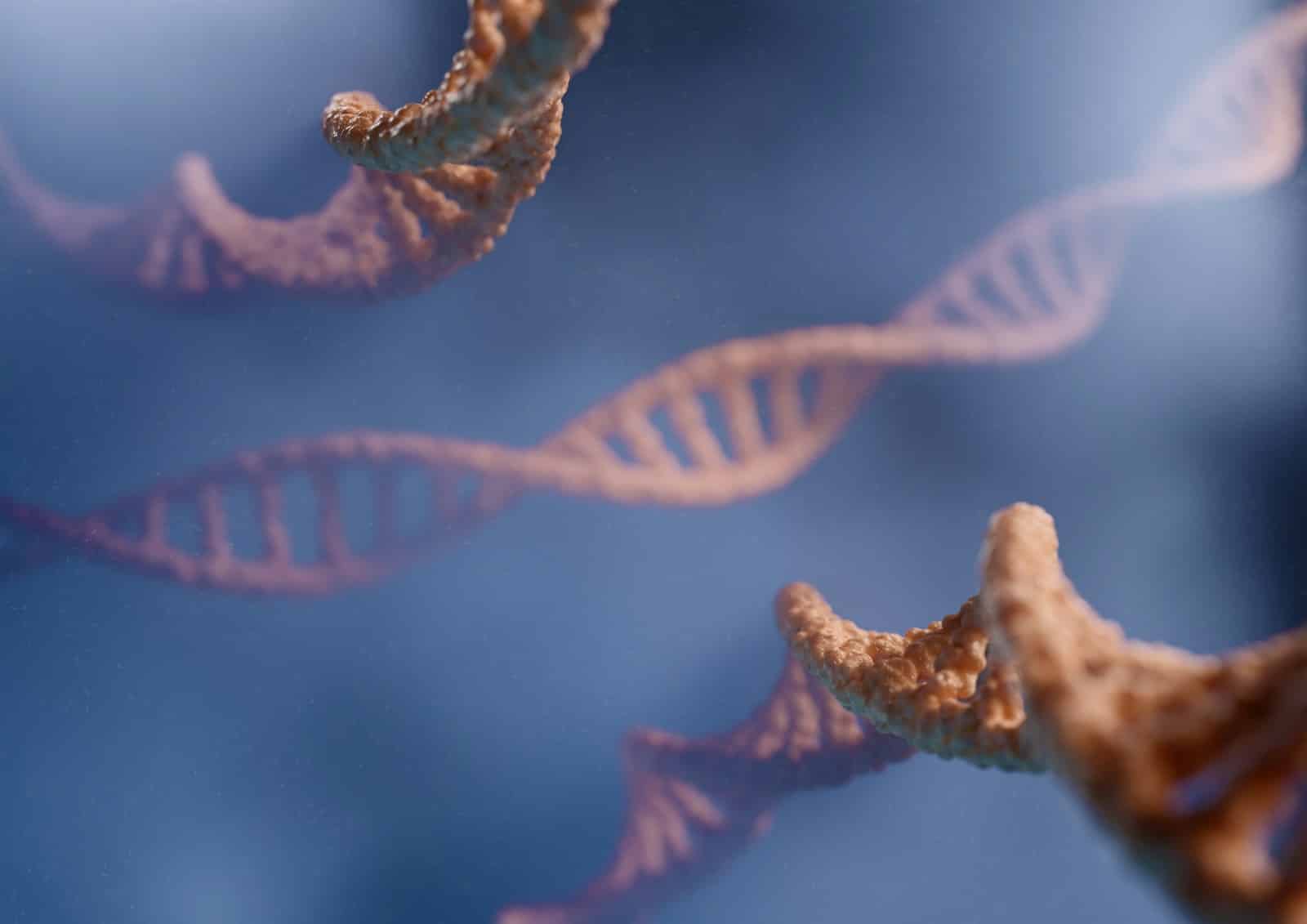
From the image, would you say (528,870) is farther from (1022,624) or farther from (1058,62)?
(1058,62)

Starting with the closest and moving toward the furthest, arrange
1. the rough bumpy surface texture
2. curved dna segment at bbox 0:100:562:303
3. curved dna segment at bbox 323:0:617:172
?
curved dna segment at bbox 323:0:617:172 → the rough bumpy surface texture → curved dna segment at bbox 0:100:562:303

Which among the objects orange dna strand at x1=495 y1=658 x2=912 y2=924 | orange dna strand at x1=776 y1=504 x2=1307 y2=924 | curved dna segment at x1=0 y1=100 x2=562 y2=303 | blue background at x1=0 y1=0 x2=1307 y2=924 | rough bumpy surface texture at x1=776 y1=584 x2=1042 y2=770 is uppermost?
curved dna segment at x1=0 y1=100 x2=562 y2=303

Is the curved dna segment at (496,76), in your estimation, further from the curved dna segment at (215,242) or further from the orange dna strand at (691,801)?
the orange dna strand at (691,801)

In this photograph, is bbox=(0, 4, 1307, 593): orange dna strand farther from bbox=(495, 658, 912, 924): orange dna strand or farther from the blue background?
bbox=(495, 658, 912, 924): orange dna strand

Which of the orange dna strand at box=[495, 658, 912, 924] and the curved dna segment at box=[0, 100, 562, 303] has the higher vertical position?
the curved dna segment at box=[0, 100, 562, 303]

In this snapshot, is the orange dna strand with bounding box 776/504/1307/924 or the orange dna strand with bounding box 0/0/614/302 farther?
the orange dna strand with bounding box 0/0/614/302

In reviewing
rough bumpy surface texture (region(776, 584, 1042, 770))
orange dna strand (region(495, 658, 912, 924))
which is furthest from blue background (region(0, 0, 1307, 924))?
rough bumpy surface texture (region(776, 584, 1042, 770))

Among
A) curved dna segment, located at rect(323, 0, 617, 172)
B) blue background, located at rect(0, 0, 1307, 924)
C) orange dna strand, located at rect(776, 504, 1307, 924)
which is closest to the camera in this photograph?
orange dna strand, located at rect(776, 504, 1307, 924)

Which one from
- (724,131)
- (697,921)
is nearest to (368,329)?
(724,131)
